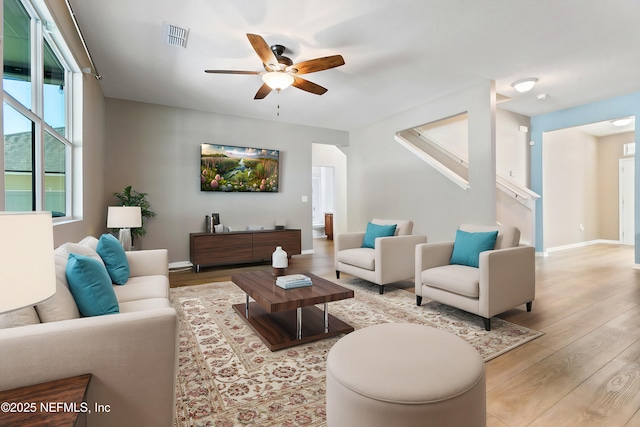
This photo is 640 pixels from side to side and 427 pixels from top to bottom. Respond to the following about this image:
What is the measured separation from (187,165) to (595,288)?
6.09 m

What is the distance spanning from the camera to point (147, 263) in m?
2.92

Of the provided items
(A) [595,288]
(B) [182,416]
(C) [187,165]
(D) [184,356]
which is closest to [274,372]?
(B) [182,416]

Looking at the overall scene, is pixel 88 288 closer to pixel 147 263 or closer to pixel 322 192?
pixel 147 263

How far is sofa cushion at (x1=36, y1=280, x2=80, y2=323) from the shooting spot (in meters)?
1.25

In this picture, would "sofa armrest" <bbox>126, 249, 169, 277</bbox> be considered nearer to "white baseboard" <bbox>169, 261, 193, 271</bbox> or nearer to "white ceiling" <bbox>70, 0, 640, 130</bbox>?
"white ceiling" <bbox>70, 0, 640, 130</bbox>

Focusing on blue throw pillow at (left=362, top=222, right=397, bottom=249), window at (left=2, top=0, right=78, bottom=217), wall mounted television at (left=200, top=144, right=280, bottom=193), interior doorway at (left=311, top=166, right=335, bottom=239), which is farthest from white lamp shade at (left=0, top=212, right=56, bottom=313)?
interior doorway at (left=311, top=166, right=335, bottom=239)

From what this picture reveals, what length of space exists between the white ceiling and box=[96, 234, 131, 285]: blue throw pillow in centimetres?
200

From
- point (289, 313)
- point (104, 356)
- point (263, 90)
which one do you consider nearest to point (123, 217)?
point (263, 90)

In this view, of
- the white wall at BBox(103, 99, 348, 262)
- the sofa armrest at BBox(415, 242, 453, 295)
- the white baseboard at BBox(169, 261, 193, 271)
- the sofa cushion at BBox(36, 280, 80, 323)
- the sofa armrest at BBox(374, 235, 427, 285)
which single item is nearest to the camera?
the sofa cushion at BBox(36, 280, 80, 323)

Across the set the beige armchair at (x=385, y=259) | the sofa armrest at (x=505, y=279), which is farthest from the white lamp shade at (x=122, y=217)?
the sofa armrest at (x=505, y=279)

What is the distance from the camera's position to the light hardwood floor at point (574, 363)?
1572 mm

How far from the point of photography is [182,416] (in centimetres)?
156

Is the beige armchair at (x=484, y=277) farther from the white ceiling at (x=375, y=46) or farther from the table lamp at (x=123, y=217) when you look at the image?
the table lamp at (x=123, y=217)

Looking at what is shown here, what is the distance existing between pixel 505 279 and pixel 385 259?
1.24 meters
